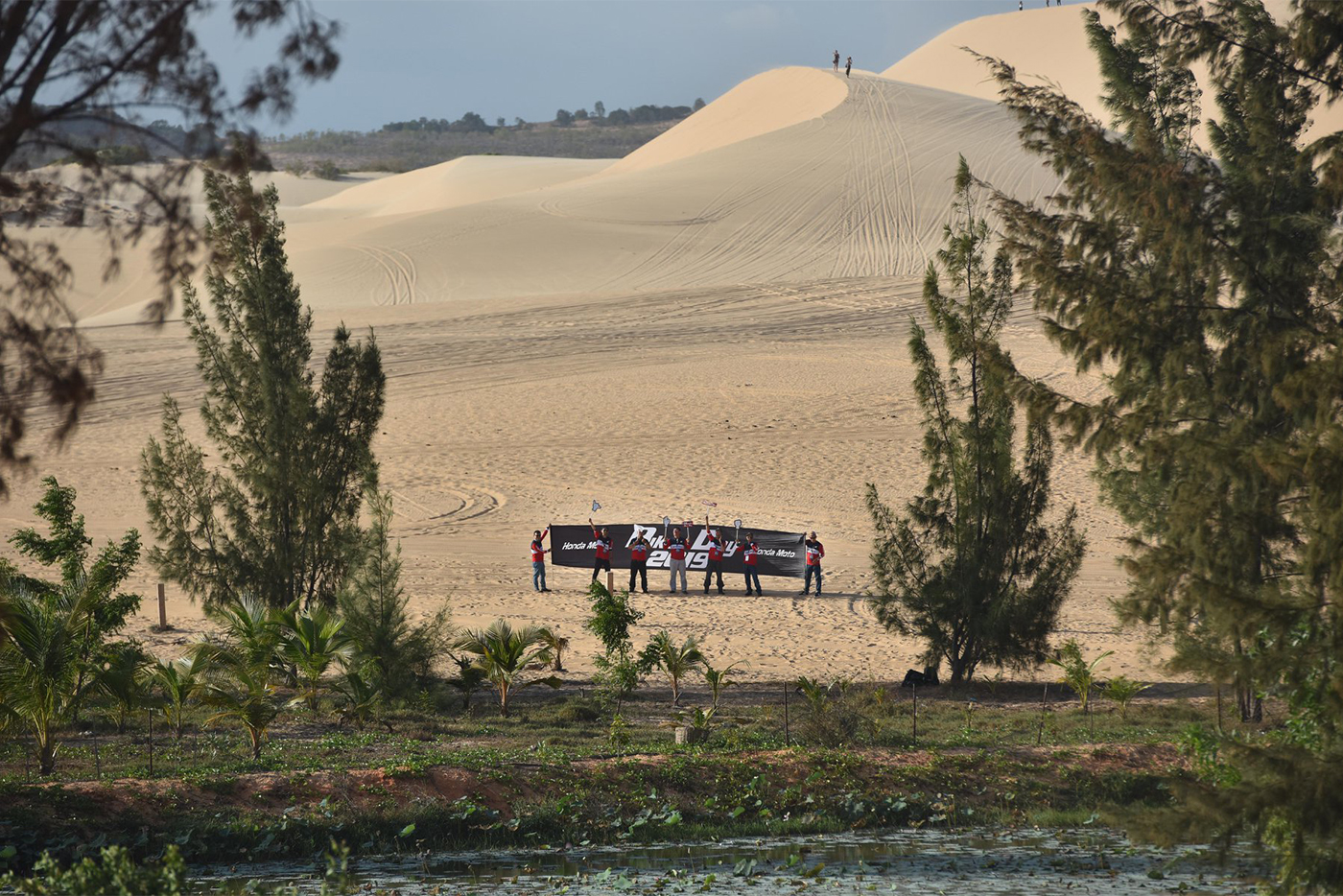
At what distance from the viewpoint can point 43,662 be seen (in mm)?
11891

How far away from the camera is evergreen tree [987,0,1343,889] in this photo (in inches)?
308

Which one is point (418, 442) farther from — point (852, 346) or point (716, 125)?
point (716, 125)

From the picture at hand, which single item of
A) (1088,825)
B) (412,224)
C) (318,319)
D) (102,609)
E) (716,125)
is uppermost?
(716,125)

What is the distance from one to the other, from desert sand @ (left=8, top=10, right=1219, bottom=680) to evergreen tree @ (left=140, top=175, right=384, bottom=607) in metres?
2.21

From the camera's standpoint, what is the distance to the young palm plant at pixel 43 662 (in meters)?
11.7

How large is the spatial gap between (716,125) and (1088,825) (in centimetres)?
9621

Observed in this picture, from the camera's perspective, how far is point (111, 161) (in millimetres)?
6461

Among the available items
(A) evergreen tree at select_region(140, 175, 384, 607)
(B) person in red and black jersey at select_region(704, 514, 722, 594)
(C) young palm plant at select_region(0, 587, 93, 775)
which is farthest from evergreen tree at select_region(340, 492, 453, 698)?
(B) person in red and black jersey at select_region(704, 514, 722, 594)

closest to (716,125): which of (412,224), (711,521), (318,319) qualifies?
(412,224)

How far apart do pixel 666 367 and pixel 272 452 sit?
27.1 m

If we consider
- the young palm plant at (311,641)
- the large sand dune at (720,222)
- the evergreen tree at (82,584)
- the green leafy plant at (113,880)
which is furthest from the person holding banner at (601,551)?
the large sand dune at (720,222)

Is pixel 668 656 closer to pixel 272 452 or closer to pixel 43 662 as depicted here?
pixel 272 452

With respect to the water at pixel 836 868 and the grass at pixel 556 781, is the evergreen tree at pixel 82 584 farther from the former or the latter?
the water at pixel 836 868

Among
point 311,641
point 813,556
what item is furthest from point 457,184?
point 311,641
